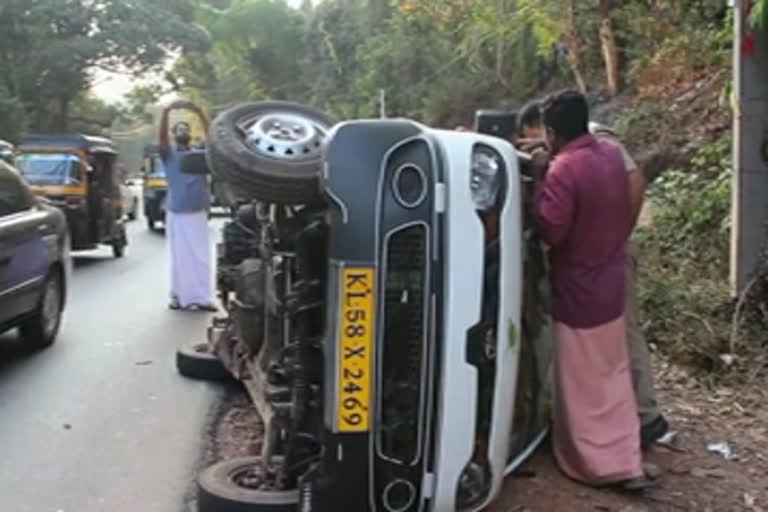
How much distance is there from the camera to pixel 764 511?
5.02 m

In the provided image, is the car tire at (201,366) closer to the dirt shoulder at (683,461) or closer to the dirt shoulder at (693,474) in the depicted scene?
the dirt shoulder at (683,461)

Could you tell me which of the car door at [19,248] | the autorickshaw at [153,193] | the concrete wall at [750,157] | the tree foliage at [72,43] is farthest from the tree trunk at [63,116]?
the concrete wall at [750,157]

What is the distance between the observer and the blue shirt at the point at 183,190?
36.8 ft

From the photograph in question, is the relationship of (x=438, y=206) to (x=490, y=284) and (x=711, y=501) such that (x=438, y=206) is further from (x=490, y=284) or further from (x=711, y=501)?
(x=711, y=501)

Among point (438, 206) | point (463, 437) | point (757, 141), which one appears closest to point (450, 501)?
point (463, 437)

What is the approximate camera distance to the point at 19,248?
27.7ft

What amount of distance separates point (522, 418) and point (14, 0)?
126 ft

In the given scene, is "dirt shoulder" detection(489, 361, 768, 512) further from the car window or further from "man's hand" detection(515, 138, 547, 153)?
the car window

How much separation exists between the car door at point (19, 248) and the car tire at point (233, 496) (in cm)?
366

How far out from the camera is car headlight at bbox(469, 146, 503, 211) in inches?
167

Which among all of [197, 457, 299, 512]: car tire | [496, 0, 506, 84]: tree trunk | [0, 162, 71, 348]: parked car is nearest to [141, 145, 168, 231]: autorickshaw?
[496, 0, 506, 84]: tree trunk

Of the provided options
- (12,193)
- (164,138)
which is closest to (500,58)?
(164,138)

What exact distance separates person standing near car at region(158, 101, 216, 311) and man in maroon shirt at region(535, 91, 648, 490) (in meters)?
6.70

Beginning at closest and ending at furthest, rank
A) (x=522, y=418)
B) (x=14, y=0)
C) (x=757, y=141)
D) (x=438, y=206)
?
(x=438, y=206)
(x=522, y=418)
(x=757, y=141)
(x=14, y=0)
